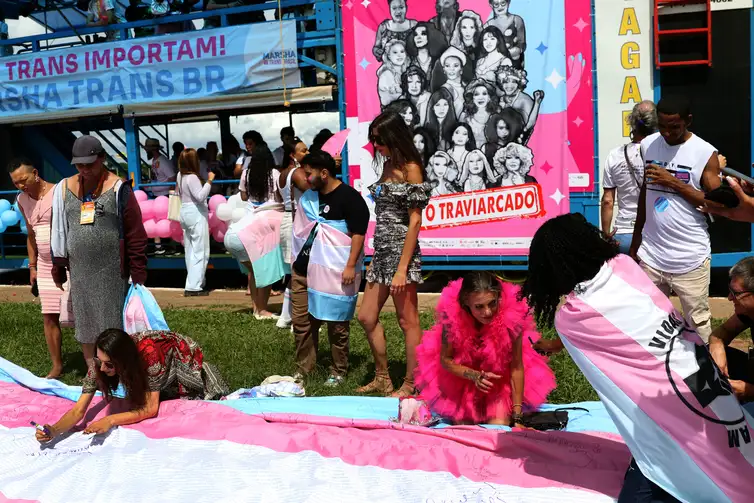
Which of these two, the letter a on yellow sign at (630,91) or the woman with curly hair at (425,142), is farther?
the woman with curly hair at (425,142)

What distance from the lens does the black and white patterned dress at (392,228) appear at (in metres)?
5.02

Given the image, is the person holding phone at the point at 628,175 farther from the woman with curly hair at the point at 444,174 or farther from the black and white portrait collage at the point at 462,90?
the woman with curly hair at the point at 444,174

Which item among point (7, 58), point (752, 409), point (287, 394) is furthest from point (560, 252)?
point (7, 58)

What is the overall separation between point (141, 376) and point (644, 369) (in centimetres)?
276

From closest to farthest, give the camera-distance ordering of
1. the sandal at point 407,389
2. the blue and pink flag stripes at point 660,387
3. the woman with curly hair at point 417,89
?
the blue and pink flag stripes at point 660,387
the sandal at point 407,389
the woman with curly hair at point 417,89

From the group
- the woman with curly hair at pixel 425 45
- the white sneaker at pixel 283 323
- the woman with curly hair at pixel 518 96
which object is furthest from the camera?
the woman with curly hair at pixel 425 45

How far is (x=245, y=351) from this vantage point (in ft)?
21.9

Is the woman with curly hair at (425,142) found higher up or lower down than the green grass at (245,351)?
higher up

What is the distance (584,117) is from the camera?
803cm

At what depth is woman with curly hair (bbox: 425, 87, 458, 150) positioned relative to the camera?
28.2 ft

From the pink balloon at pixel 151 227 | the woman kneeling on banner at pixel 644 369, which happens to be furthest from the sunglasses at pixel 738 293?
the pink balloon at pixel 151 227

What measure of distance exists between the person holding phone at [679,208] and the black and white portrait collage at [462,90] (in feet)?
11.1

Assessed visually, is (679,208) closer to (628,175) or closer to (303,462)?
(628,175)

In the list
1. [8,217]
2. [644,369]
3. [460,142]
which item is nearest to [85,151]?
[644,369]
